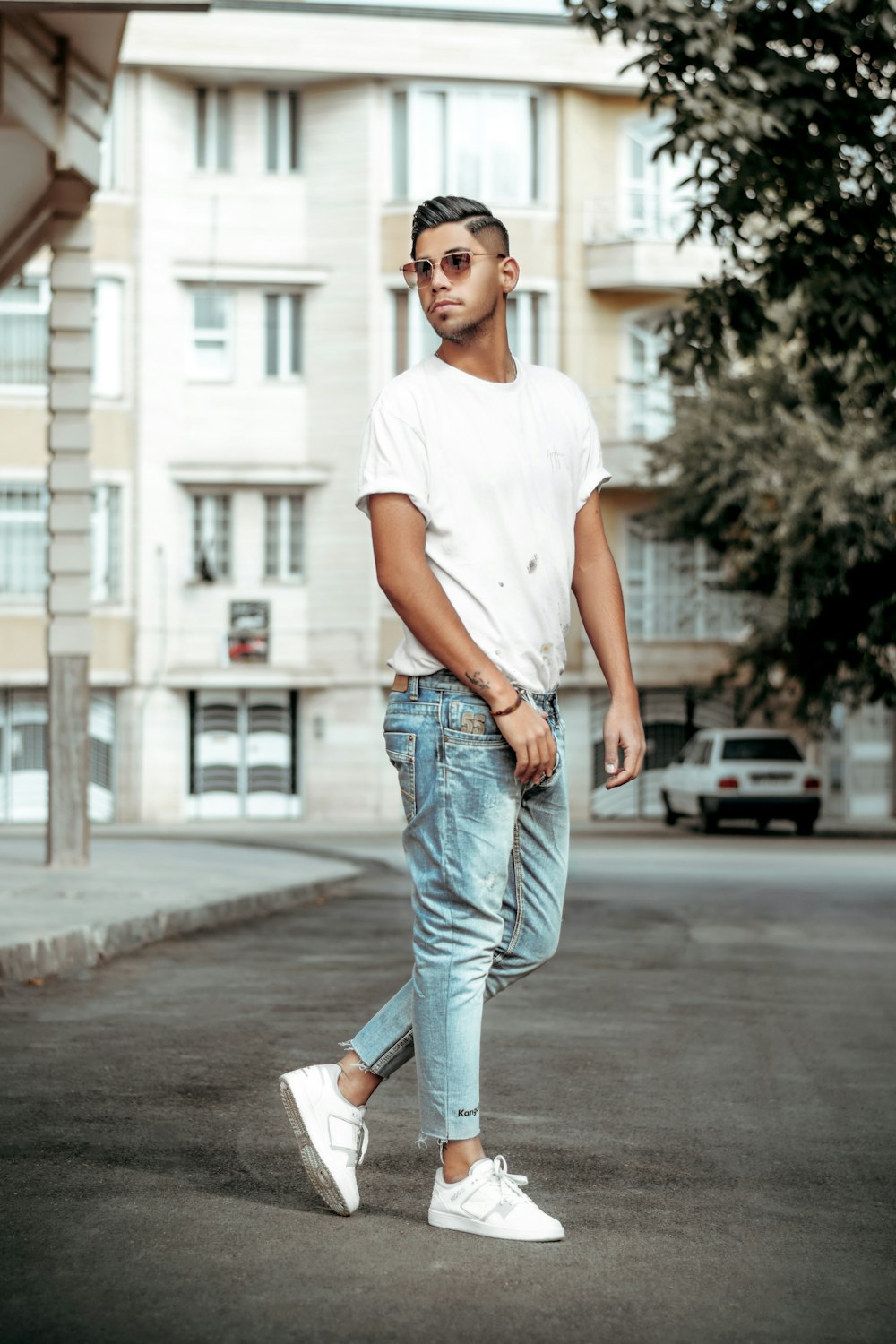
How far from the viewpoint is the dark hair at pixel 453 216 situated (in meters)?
4.54

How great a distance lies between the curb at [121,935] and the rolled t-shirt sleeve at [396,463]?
516cm

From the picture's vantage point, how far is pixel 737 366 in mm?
34000

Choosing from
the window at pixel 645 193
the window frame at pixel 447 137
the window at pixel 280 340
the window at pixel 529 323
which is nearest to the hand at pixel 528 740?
the window at pixel 280 340

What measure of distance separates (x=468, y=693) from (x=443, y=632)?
0.15m

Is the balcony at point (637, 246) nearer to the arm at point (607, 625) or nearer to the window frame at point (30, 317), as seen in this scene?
the window frame at point (30, 317)

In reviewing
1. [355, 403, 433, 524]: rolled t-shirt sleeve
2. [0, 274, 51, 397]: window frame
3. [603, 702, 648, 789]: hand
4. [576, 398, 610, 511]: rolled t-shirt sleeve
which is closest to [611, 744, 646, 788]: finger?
[603, 702, 648, 789]: hand

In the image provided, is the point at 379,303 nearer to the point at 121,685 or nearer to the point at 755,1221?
the point at 121,685

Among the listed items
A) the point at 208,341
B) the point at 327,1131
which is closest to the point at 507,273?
the point at 327,1131

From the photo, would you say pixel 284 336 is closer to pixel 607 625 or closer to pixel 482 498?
pixel 607 625

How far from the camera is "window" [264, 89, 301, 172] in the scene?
35.3m

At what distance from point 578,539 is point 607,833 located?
85.2ft

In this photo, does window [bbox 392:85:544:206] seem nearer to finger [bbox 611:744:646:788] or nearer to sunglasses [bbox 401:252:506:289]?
sunglasses [bbox 401:252:506:289]

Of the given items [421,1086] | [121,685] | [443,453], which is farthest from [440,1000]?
[121,685]

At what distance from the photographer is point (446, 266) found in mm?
4531
